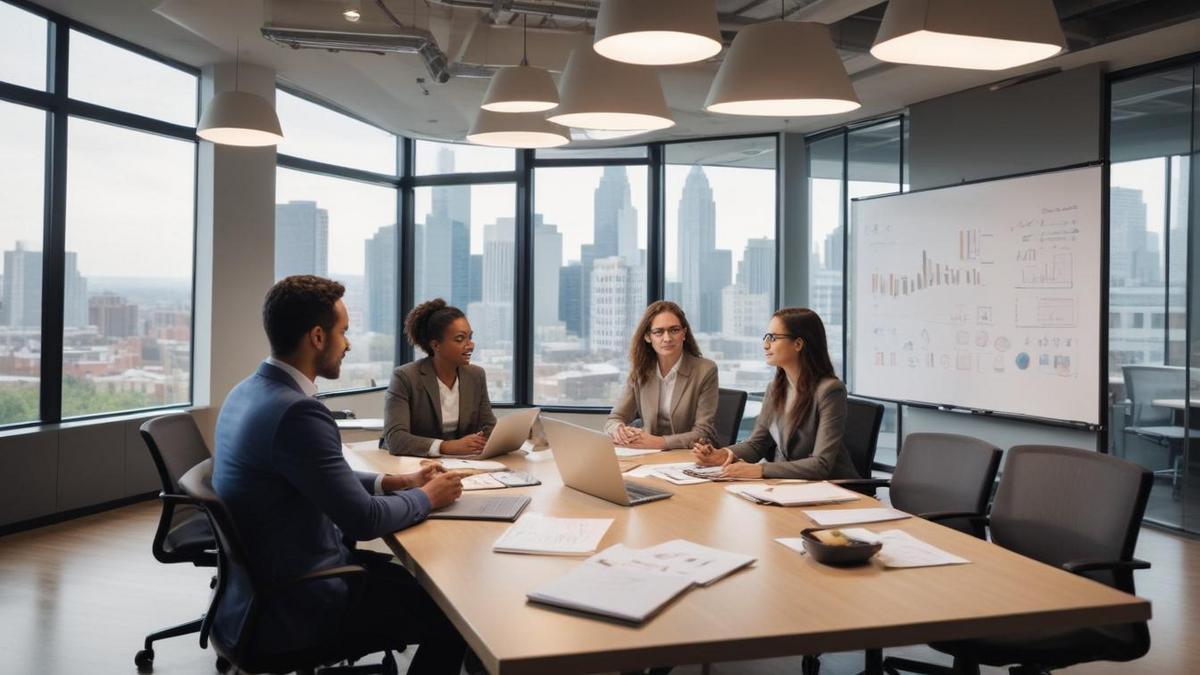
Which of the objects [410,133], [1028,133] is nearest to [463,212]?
[410,133]

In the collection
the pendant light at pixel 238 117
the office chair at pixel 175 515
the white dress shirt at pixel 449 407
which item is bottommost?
the office chair at pixel 175 515

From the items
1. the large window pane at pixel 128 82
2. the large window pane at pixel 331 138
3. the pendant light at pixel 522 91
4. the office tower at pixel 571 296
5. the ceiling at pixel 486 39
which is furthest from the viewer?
the office tower at pixel 571 296

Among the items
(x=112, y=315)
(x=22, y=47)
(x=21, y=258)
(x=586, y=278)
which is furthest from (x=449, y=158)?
(x=21, y=258)

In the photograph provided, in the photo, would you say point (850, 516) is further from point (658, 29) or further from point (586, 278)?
point (586, 278)

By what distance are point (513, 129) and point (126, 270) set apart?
3.72 meters

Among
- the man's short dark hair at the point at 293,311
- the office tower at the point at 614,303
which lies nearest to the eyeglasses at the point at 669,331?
the man's short dark hair at the point at 293,311

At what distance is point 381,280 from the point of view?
8.83 metres

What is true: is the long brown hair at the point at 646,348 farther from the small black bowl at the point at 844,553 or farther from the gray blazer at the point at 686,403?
the small black bowl at the point at 844,553

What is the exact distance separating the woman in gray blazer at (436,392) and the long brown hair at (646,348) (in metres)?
0.78

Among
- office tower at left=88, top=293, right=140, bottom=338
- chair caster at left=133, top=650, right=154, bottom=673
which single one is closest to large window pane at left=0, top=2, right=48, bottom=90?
office tower at left=88, top=293, right=140, bottom=338

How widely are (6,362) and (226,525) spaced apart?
14.4 ft

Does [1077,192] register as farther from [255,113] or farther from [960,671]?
[255,113]

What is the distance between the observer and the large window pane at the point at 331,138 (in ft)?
24.2

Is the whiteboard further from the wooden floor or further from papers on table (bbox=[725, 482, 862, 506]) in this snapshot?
papers on table (bbox=[725, 482, 862, 506])
